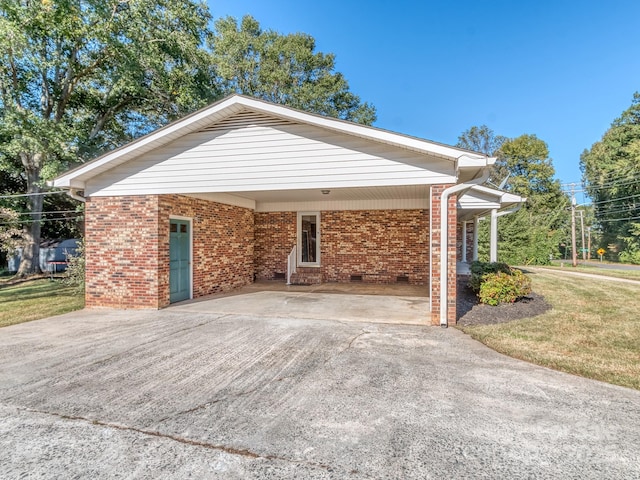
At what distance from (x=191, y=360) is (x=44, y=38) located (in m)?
15.9

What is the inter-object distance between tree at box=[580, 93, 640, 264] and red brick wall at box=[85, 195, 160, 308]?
1483 inches

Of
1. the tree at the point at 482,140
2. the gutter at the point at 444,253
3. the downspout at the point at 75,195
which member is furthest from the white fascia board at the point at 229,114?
the tree at the point at 482,140

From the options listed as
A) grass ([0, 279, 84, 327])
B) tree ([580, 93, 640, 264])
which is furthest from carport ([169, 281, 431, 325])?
tree ([580, 93, 640, 264])

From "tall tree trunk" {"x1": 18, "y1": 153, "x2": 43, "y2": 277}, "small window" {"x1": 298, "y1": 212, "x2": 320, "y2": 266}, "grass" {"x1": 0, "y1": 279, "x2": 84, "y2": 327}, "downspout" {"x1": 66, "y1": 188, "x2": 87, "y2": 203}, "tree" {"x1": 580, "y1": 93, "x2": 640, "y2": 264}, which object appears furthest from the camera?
"tree" {"x1": 580, "y1": 93, "x2": 640, "y2": 264}

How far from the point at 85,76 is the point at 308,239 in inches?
512

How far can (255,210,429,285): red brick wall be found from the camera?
1142cm

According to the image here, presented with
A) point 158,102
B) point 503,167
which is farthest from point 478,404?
point 503,167

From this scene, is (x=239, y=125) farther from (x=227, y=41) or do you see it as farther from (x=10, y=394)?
(x=227, y=41)

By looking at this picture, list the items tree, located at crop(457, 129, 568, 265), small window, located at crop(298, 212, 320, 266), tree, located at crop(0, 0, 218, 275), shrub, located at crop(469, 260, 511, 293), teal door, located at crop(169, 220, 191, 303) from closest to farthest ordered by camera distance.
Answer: teal door, located at crop(169, 220, 191, 303), shrub, located at crop(469, 260, 511, 293), small window, located at crop(298, 212, 320, 266), tree, located at crop(0, 0, 218, 275), tree, located at crop(457, 129, 568, 265)

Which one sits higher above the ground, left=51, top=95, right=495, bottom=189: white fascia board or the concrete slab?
left=51, top=95, right=495, bottom=189: white fascia board

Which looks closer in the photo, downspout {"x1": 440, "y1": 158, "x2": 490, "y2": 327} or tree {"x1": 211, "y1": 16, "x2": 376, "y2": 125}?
downspout {"x1": 440, "y1": 158, "x2": 490, "y2": 327}

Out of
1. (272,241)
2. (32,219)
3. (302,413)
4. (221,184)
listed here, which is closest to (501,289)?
(302,413)

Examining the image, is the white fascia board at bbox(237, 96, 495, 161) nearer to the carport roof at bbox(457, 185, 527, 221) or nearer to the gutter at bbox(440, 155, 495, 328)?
the gutter at bbox(440, 155, 495, 328)

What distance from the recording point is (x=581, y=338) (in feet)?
17.7
